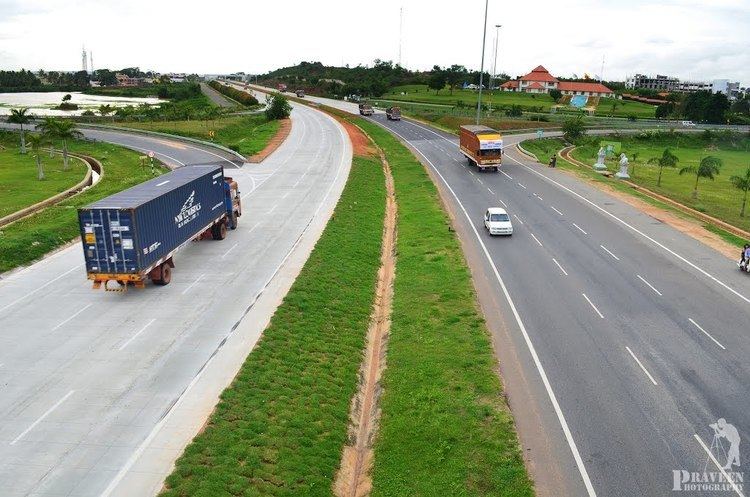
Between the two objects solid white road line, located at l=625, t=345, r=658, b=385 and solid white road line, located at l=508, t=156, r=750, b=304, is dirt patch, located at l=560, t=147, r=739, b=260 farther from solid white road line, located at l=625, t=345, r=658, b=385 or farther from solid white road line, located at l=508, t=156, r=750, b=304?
solid white road line, located at l=625, t=345, r=658, b=385

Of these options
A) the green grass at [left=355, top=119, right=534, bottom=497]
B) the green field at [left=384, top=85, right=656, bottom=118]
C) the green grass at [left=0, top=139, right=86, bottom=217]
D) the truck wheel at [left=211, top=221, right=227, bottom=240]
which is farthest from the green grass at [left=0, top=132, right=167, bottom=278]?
the green field at [left=384, top=85, right=656, bottom=118]

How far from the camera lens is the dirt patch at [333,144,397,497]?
14406 mm

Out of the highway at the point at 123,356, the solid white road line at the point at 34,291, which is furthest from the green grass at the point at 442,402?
the solid white road line at the point at 34,291

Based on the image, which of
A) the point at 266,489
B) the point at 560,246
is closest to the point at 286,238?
the point at 560,246

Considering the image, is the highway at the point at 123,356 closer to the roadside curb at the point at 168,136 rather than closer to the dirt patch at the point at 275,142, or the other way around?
the dirt patch at the point at 275,142

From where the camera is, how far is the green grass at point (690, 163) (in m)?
47.5

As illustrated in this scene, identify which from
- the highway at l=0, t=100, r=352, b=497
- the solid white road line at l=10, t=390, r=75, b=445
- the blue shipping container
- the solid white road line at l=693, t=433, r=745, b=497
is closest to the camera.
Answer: the solid white road line at l=693, t=433, r=745, b=497

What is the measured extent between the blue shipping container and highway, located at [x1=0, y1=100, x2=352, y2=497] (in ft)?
5.68

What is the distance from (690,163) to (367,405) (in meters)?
76.9

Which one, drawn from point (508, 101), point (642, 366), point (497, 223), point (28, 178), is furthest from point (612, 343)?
point (508, 101)

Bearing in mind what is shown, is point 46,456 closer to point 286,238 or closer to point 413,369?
point 413,369

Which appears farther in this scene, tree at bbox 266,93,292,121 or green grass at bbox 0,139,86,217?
tree at bbox 266,93,292,121

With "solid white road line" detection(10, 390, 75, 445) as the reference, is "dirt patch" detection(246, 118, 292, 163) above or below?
above

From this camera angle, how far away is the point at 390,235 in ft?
121
